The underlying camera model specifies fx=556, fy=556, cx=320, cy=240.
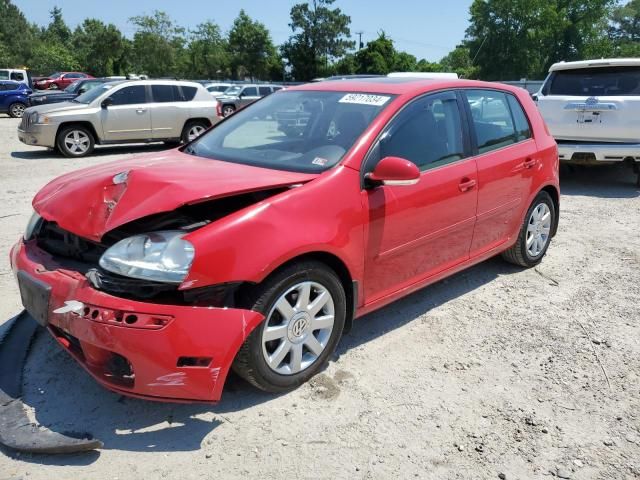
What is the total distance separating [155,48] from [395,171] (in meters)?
59.4

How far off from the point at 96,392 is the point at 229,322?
100 cm

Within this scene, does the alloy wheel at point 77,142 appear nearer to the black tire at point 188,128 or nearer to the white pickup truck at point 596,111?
the black tire at point 188,128

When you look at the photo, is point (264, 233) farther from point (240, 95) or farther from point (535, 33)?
point (535, 33)

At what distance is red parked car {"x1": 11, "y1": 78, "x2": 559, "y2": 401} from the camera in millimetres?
2537

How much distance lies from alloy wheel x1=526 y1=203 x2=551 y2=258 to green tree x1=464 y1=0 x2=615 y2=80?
59.7 meters

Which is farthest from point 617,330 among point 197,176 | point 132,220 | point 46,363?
point 46,363

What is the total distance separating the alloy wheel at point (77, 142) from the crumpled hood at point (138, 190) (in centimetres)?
939

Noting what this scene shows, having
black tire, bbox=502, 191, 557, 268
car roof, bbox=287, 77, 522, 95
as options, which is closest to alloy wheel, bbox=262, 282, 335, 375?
car roof, bbox=287, 77, 522, 95

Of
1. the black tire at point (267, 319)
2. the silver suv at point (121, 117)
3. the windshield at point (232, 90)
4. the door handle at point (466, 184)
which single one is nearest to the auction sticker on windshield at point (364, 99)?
the door handle at point (466, 184)

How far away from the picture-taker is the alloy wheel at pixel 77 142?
11825 mm

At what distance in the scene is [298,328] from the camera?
2965 millimetres

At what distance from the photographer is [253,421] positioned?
2805mm

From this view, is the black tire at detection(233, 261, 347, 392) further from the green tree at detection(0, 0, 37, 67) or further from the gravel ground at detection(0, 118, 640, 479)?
the green tree at detection(0, 0, 37, 67)

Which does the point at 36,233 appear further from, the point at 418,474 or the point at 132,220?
the point at 418,474
